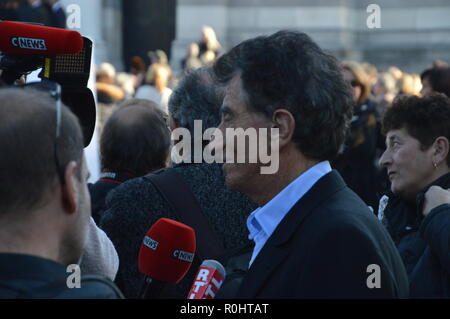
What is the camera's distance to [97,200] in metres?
4.11

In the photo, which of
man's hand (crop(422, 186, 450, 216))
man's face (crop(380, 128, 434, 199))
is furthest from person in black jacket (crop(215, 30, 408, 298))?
man's face (crop(380, 128, 434, 199))

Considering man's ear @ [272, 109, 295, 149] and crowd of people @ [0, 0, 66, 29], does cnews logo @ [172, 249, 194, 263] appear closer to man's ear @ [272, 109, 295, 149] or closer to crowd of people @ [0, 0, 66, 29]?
man's ear @ [272, 109, 295, 149]

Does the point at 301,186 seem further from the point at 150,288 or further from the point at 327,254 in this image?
the point at 150,288

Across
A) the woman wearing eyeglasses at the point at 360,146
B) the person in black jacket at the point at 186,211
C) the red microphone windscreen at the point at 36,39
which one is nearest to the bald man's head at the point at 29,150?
the red microphone windscreen at the point at 36,39

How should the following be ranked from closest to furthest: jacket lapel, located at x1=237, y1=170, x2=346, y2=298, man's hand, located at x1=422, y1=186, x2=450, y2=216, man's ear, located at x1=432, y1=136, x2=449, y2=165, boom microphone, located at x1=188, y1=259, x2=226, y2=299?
jacket lapel, located at x1=237, y1=170, x2=346, y2=298
boom microphone, located at x1=188, y1=259, x2=226, y2=299
man's hand, located at x1=422, y1=186, x2=450, y2=216
man's ear, located at x1=432, y1=136, x2=449, y2=165

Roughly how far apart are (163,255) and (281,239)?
480 mm

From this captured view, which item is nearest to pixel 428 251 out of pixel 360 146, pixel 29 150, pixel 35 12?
pixel 29 150

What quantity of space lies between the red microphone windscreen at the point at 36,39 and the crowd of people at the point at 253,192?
0.39m

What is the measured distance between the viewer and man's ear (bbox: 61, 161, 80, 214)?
6.47 feet

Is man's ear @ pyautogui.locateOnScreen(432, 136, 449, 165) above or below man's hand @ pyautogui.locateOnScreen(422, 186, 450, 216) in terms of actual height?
above

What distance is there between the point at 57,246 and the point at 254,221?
717 millimetres

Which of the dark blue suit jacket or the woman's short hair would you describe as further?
the woman's short hair

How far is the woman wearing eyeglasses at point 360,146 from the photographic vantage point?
7.29 metres

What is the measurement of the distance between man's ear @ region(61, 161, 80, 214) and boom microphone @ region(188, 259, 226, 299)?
588 millimetres
